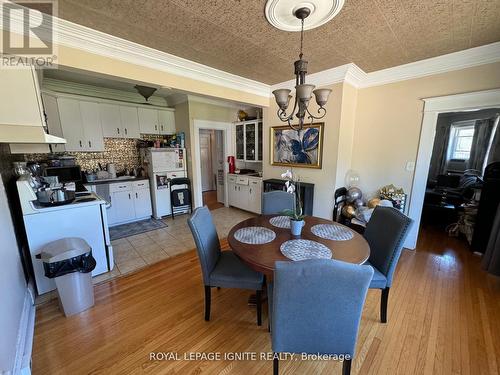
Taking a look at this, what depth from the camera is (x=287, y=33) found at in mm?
1945

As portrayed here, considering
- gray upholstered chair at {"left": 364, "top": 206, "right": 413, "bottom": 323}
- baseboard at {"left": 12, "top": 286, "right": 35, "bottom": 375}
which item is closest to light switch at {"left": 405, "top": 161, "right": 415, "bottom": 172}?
gray upholstered chair at {"left": 364, "top": 206, "right": 413, "bottom": 323}

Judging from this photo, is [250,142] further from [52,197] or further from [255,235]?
[52,197]

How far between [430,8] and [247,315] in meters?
2.89

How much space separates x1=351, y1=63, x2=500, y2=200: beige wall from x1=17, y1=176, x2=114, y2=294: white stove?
3.62m

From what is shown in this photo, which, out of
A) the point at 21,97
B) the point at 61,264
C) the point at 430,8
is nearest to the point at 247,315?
the point at 61,264

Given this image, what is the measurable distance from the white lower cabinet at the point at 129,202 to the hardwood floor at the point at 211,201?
1441 mm

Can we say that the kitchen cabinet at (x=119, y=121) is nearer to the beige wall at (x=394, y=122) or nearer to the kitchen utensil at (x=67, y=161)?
the kitchen utensil at (x=67, y=161)

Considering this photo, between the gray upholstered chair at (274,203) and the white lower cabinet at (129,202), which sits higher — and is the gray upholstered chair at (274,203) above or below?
above

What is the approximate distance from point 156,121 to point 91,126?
1.13 meters

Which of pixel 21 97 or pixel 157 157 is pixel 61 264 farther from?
pixel 157 157

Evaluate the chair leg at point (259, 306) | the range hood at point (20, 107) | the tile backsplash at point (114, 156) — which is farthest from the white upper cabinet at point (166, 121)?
the chair leg at point (259, 306)

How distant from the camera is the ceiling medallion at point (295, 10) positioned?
1522mm

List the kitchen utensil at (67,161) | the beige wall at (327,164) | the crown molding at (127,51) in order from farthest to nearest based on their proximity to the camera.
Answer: the kitchen utensil at (67,161), the beige wall at (327,164), the crown molding at (127,51)

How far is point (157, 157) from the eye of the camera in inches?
159
